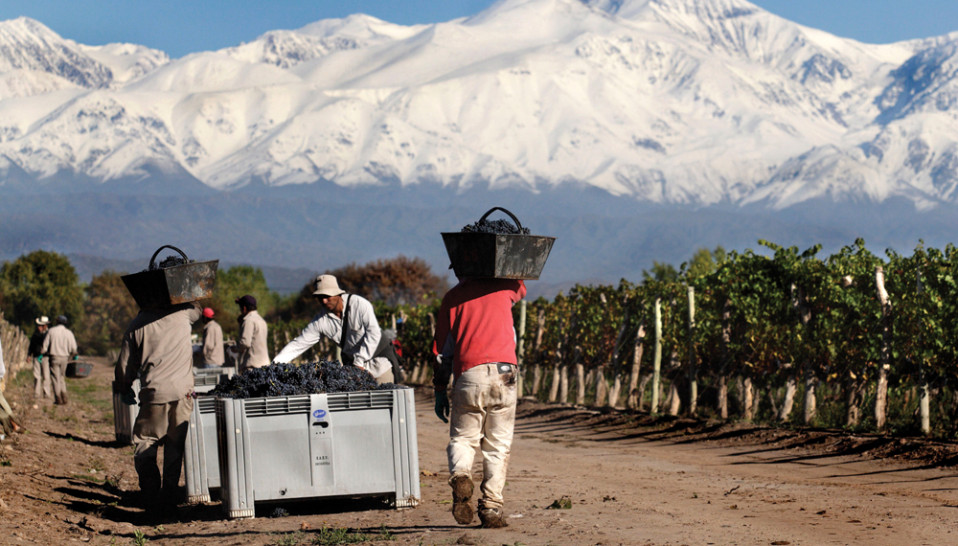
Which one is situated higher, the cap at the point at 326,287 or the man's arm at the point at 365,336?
the cap at the point at 326,287

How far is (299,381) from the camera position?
8508 mm

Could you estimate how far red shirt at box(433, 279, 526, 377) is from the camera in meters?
7.70

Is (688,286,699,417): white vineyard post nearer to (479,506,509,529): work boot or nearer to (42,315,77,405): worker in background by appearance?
(479,506,509,529): work boot

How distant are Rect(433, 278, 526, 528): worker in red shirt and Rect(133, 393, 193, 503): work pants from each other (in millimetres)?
2513

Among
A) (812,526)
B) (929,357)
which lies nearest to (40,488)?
(812,526)

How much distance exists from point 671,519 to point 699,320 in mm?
10321

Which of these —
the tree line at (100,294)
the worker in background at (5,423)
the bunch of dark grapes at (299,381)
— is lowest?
the worker in background at (5,423)

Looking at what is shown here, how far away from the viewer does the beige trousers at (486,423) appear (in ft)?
24.9

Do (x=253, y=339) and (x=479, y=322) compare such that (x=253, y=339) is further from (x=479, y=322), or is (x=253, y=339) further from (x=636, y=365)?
(x=636, y=365)

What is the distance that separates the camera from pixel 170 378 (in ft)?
30.2

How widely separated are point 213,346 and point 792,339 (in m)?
7.88

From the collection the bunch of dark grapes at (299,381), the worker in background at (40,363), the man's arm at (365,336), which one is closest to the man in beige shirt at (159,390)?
the bunch of dark grapes at (299,381)

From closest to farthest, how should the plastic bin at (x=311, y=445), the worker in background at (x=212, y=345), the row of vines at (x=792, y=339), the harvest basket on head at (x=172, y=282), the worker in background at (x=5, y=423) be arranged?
1. the plastic bin at (x=311, y=445)
2. the harvest basket on head at (x=172, y=282)
3. the worker in background at (x=5, y=423)
4. the row of vines at (x=792, y=339)
5. the worker in background at (x=212, y=345)

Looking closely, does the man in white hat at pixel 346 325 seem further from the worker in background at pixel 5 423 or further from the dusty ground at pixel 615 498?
the worker in background at pixel 5 423
